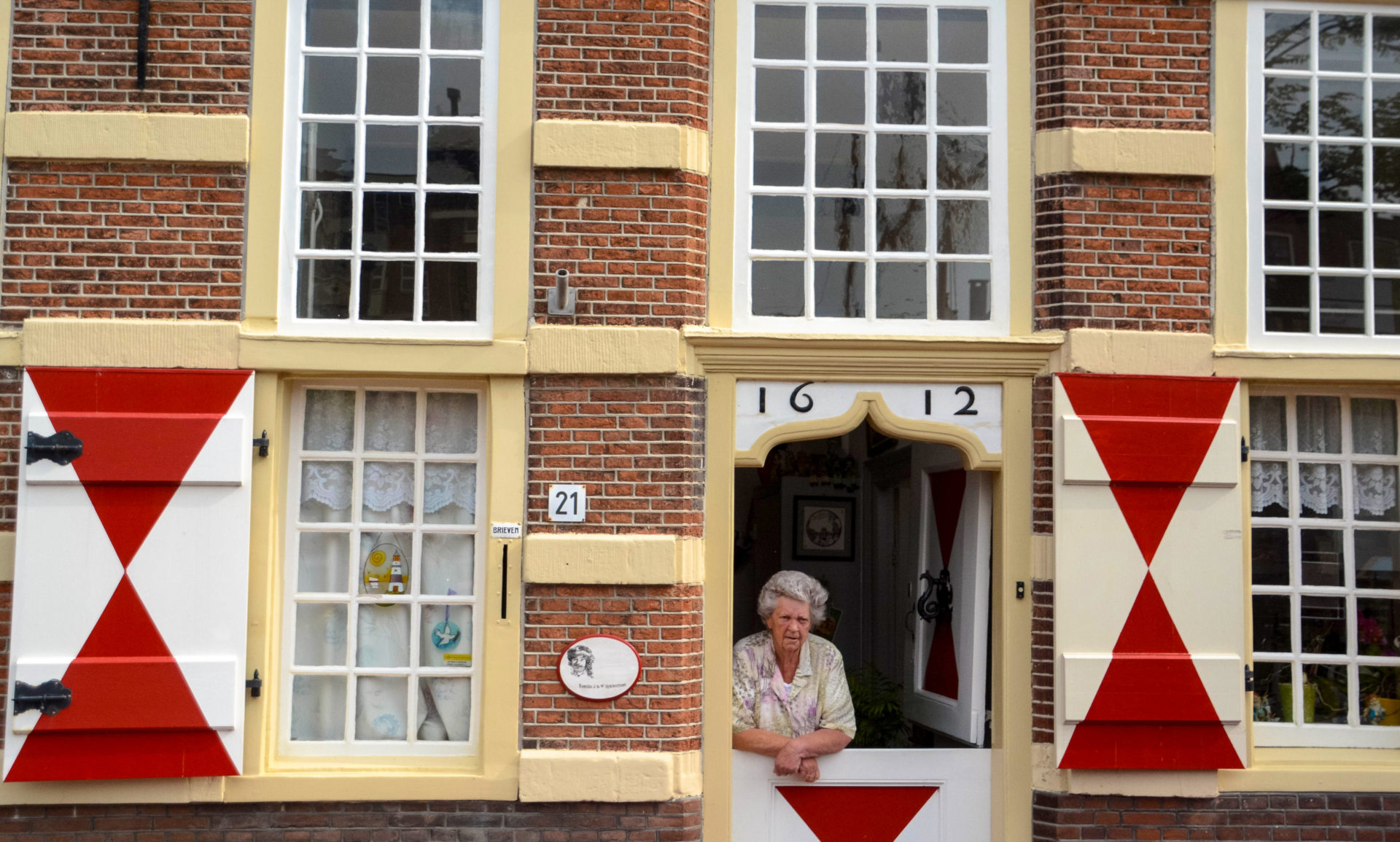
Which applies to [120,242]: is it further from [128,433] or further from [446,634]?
[446,634]

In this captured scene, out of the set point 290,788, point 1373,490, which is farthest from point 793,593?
point 1373,490

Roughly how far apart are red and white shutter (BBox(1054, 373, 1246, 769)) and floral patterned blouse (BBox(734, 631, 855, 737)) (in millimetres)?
1139

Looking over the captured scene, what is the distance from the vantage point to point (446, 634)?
6227 mm

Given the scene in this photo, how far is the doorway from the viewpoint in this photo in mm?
6348

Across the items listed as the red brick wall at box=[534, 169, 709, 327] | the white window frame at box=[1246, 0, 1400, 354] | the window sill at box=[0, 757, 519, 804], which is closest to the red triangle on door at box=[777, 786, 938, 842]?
the window sill at box=[0, 757, 519, 804]

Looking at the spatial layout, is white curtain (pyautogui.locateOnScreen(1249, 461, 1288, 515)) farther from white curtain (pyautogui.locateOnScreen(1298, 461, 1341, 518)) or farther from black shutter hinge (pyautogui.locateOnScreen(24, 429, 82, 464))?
black shutter hinge (pyautogui.locateOnScreen(24, 429, 82, 464))

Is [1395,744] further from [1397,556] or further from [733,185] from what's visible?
[733,185]

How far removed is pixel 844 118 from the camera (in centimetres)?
648

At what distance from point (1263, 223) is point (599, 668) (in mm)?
4231

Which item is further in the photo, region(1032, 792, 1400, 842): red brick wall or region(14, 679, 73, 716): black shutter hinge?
region(1032, 792, 1400, 842): red brick wall

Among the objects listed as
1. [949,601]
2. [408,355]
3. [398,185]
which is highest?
[398,185]

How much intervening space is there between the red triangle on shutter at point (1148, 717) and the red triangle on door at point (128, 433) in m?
4.66

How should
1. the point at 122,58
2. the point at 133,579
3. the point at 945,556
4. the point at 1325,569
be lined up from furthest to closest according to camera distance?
1. the point at 945,556
2. the point at 1325,569
3. the point at 122,58
4. the point at 133,579

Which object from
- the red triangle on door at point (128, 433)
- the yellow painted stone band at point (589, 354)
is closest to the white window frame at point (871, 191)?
the yellow painted stone band at point (589, 354)
